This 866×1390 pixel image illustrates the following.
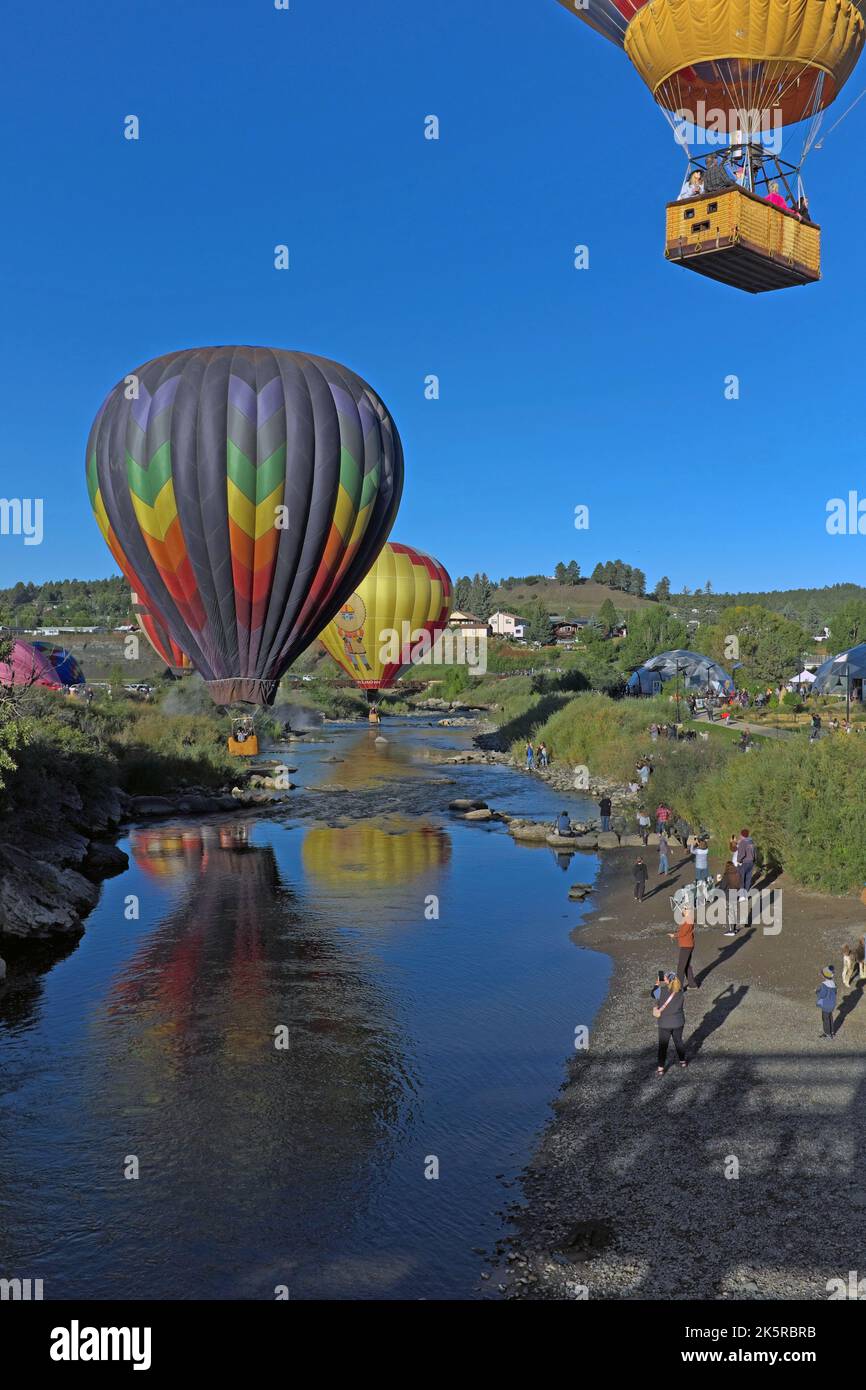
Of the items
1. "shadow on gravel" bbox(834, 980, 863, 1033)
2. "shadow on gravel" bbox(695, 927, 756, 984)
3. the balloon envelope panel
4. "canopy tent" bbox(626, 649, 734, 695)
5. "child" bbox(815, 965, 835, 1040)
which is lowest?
"shadow on gravel" bbox(695, 927, 756, 984)

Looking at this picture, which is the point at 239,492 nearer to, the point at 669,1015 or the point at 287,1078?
the point at 287,1078

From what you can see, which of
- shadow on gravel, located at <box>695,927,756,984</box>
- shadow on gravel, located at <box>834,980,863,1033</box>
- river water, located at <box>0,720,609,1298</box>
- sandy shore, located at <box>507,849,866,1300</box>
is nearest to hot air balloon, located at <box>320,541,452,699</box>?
river water, located at <box>0,720,609,1298</box>

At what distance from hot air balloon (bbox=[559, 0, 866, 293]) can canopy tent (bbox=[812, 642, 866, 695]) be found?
34.2 metres

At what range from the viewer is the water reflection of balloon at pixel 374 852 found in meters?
29.6

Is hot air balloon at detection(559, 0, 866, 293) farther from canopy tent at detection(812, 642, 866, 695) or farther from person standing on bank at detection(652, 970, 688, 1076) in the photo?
canopy tent at detection(812, 642, 866, 695)

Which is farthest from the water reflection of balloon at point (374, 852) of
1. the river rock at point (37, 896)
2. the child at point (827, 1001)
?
the child at point (827, 1001)

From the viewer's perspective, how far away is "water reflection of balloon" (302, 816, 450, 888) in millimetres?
29578

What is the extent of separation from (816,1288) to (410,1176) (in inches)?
197

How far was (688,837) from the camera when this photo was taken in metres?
29.5

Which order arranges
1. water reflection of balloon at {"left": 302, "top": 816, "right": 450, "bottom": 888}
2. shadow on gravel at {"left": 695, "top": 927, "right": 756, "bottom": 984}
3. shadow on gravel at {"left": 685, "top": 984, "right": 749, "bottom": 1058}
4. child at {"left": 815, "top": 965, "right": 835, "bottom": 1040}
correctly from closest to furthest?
child at {"left": 815, "top": 965, "right": 835, "bottom": 1040}
shadow on gravel at {"left": 685, "top": 984, "right": 749, "bottom": 1058}
shadow on gravel at {"left": 695, "top": 927, "right": 756, "bottom": 984}
water reflection of balloon at {"left": 302, "top": 816, "right": 450, "bottom": 888}

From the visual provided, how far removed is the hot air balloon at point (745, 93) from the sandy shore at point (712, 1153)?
1960 centimetres

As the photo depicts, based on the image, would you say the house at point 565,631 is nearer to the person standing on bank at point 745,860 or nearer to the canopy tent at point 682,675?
the canopy tent at point 682,675

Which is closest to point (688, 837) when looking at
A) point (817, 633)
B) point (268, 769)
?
point (268, 769)

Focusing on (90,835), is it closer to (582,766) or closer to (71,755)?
(71,755)
